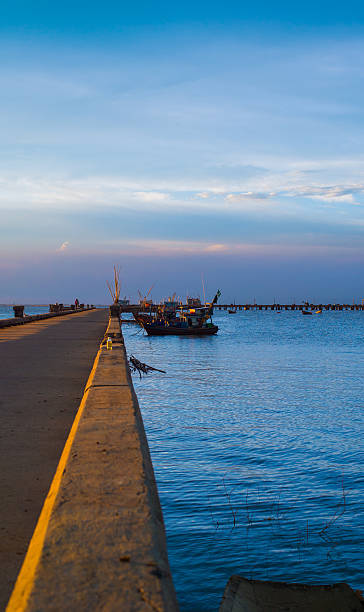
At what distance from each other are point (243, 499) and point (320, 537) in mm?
1645

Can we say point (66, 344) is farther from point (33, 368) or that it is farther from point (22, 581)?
point (22, 581)

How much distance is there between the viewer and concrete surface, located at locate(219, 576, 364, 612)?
441 centimetres

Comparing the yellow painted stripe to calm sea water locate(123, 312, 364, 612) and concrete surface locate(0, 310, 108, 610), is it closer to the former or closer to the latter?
concrete surface locate(0, 310, 108, 610)

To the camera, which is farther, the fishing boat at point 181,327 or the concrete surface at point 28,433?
the fishing boat at point 181,327

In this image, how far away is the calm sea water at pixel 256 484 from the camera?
6609 mm

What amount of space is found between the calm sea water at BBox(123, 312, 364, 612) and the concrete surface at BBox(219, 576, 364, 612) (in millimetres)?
1089

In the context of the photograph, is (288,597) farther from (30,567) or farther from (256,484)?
(256,484)

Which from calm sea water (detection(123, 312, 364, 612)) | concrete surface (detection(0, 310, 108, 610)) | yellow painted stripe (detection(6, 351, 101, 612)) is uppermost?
yellow painted stripe (detection(6, 351, 101, 612))

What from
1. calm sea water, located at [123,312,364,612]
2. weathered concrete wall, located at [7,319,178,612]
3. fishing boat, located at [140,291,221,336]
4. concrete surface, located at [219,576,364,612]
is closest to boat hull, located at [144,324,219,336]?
fishing boat, located at [140,291,221,336]

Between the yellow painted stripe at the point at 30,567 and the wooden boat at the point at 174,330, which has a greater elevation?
the yellow painted stripe at the point at 30,567

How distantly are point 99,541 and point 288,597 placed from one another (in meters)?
2.90

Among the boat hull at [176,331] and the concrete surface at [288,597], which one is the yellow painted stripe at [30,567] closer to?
the concrete surface at [288,597]

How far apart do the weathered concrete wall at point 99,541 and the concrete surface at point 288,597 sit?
149cm

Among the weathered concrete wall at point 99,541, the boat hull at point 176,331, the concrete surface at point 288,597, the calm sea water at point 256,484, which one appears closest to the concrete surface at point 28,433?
the weathered concrete wall at point 99,541
